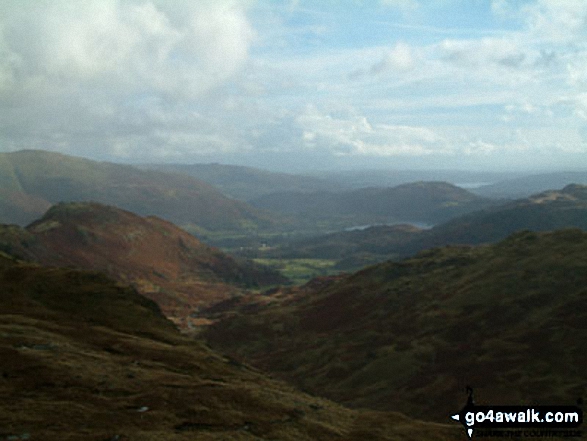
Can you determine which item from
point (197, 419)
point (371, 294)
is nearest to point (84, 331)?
point (197, 419)

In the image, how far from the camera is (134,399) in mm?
44406

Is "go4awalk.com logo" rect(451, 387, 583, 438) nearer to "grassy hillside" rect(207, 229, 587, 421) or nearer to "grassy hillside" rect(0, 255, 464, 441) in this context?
"grassy hillside" rect(0, 255, 464, 441)

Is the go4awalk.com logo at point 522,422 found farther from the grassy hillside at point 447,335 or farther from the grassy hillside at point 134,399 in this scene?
the grassy hillside at point 447,335

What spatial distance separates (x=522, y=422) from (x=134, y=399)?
46.6m

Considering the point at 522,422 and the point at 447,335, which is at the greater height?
the point at 522,422

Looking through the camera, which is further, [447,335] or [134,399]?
[447,335]

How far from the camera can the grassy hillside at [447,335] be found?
318 feet

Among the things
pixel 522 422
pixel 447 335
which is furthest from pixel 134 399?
pixel 447 335

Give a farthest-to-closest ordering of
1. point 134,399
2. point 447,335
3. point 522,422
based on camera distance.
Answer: point 447,335 < point 522,422 < point 134,399

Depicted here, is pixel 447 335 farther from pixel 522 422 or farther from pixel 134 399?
pixel 134 399

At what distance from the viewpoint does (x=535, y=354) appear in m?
102

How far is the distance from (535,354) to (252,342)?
327ft

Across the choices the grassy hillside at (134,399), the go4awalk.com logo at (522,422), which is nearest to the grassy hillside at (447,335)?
the go4awalk.com logo at (522,422)

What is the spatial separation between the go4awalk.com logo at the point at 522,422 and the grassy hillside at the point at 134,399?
10.5 ft
